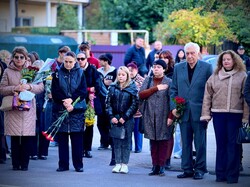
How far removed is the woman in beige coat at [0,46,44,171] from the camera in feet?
43.4

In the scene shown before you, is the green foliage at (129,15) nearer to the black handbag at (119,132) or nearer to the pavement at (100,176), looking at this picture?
the pavement at (100,176)

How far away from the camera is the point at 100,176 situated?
12.8 metres

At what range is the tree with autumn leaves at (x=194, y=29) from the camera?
78.7 ft

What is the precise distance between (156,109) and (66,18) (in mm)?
32802

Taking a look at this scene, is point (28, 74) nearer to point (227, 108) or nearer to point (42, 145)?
point (42, 145)

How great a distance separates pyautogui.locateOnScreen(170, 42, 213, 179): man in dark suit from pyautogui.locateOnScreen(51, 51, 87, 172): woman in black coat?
5.45 ft

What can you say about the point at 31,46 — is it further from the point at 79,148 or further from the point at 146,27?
the point at 79,148

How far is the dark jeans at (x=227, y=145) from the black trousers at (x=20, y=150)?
340cm

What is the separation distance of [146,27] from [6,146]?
28.6 metres

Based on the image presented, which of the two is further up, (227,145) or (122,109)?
(122,109)

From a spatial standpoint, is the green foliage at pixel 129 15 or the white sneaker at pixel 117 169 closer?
the white sneaker at pixel 117 169

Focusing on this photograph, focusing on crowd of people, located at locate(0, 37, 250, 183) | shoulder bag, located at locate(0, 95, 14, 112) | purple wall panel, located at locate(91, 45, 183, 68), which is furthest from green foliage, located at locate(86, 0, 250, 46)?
shoulder bag, located at locate(0, 95, 14, 112)

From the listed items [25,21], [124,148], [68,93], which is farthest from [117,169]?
[25,21]

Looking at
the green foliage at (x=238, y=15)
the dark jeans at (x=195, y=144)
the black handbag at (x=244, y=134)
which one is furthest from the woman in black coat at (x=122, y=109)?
the green foliage at (x=238, y=15)
